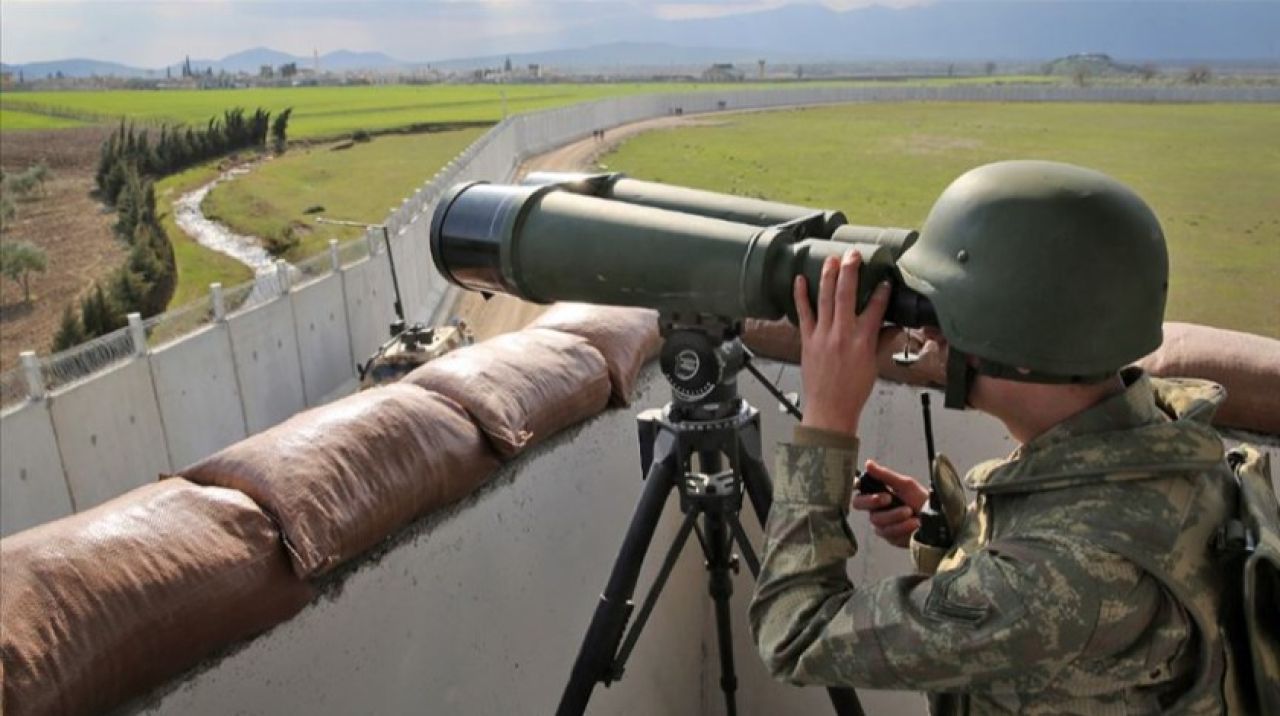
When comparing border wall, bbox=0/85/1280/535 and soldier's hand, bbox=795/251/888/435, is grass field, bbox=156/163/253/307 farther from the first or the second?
soldier's hand, bbox=795/251/888/435

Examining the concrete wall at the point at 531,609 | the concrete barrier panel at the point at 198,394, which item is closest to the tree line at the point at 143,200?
the concrete barrier panel at the point at 198,394

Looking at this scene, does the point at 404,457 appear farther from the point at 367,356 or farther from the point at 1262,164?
the point at 367,356

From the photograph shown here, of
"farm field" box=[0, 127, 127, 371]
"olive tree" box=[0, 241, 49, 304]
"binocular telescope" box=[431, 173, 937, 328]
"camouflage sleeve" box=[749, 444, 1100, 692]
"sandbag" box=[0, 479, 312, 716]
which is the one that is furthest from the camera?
"olive tree" box=[0, 241, 49, 304]

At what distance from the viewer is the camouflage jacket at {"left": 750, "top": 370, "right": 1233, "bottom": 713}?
3.58 feet

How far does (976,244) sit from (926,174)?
39.7 ft

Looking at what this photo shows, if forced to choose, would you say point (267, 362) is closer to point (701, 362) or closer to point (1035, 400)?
point (701, 362)

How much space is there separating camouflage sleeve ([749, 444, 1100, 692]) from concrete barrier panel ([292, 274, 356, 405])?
1113 cm

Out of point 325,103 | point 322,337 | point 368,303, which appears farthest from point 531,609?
point 325,103

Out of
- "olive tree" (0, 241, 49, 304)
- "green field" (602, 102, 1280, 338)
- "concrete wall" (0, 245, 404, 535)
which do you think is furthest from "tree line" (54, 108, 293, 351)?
Answer: "green field" (602, 102, 1280, 338)

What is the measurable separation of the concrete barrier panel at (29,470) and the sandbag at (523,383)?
679 centimetres

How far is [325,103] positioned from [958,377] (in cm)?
8186

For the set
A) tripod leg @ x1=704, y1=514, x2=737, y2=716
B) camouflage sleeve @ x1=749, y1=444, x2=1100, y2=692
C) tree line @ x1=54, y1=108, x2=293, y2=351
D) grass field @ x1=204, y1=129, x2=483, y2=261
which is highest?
Answer: camouflage sleeve @ x1=749, y1=444, x2=1100, y2=692

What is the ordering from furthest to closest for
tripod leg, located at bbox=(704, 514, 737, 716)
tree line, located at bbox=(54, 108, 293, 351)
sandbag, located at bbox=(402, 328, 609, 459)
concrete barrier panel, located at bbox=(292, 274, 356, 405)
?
tree line, located at bbox=(54, 108, 293, 351) → concrete barrier panel, located at bbox=(292, 274, 356, 405) → sandbag, located at bbox=(402, 328, 609, 459) → tripod leg, located at bbox=(704, 514, 737, 716)

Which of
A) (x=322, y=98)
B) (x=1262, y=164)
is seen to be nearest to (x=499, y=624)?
(x=1262, y=164)
